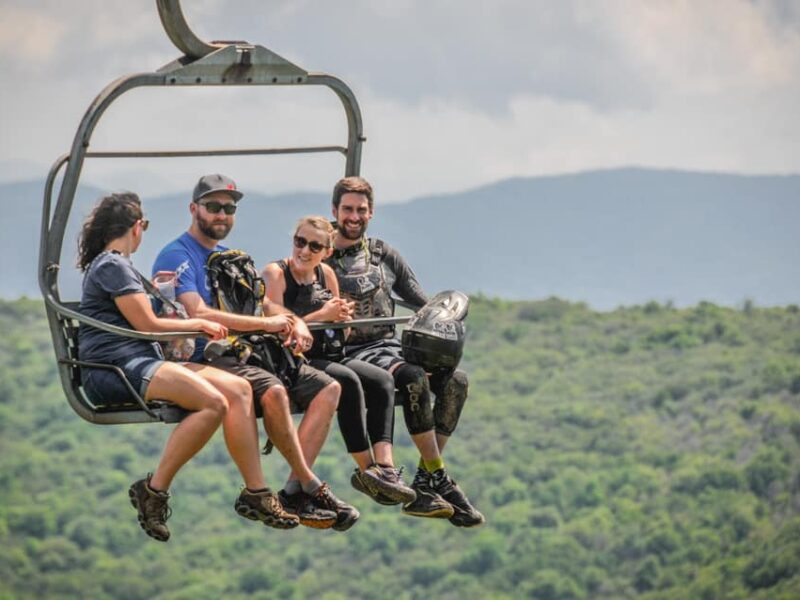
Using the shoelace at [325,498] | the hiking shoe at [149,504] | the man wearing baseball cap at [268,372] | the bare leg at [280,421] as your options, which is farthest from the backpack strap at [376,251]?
the hiking shoe at [149,504]

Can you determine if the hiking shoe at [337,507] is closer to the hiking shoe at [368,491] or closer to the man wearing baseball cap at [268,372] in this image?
the man wearing baseball cap at [268,372]

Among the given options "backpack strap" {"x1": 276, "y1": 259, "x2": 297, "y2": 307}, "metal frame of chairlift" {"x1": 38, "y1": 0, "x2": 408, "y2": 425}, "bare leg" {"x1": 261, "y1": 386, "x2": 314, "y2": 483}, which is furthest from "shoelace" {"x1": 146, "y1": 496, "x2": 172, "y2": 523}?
"backpack strap" {"x1": 276, "y1": 259, "x2": 297, "y2": 307}

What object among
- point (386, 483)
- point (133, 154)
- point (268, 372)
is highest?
point (133, 154)

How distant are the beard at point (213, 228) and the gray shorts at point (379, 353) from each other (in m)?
1.20

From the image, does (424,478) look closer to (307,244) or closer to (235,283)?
(307,244)

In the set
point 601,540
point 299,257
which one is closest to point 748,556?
point 601,540

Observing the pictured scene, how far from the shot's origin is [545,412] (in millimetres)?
165250

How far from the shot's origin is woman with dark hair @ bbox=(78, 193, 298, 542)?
12.8m

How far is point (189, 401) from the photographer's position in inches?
506

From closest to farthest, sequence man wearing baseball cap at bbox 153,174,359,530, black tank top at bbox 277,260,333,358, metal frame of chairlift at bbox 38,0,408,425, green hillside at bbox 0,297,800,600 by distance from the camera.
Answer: metal frame of chairlift at bbox 38,0,408,425 → man wearing baseball cap at bbox 153,174,359,530 → black tank top at bbox 277,260,333,358 → green hillside at bbox 0,297,800,600

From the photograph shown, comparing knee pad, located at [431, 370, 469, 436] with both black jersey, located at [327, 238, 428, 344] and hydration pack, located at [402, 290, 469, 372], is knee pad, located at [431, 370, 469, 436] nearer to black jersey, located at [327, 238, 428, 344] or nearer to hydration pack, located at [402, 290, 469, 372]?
hydration pack, located at [402, 290, 469, 372]

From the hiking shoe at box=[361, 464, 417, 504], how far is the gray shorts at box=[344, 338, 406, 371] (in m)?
0.60

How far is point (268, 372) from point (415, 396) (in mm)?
1062

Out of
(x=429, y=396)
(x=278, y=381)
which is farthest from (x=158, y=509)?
(x=429, y=396)
